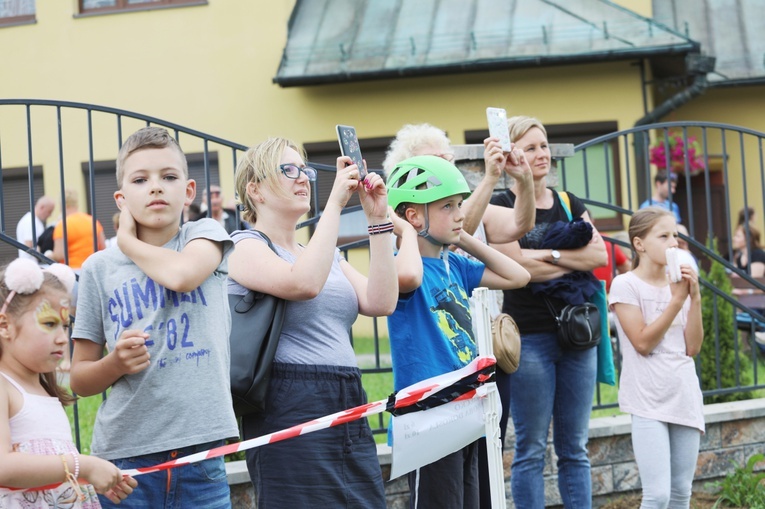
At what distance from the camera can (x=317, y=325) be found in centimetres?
333

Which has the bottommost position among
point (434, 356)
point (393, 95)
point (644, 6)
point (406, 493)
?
point (406, 493)

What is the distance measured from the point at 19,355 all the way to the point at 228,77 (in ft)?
37.1

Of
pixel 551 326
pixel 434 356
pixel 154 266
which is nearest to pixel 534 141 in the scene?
pixel 551 326

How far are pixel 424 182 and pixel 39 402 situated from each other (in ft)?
5.43

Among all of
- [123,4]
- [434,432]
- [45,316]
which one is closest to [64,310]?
[45,316]

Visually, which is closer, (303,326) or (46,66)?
(303,326)

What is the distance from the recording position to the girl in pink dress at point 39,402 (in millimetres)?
2754

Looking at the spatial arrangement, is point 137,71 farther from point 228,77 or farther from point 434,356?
point 434,356

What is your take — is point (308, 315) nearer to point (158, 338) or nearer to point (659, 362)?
point (158, 338)

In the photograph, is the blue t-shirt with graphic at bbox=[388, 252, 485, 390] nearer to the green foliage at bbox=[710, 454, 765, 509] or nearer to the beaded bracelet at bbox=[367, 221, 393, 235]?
the beaded bracelet at bbox=[367, 221, 393, 235]

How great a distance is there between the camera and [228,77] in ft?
45.5

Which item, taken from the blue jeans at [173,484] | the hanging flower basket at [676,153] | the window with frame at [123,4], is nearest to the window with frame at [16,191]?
the window with frame at [123,4]

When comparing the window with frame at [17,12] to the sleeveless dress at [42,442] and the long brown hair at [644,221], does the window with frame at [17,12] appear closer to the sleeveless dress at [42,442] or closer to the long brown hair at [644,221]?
the long brown hair at [644,221]

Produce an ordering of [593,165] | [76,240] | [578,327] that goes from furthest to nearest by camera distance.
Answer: [593,165] → [76,240] → [578,327]
